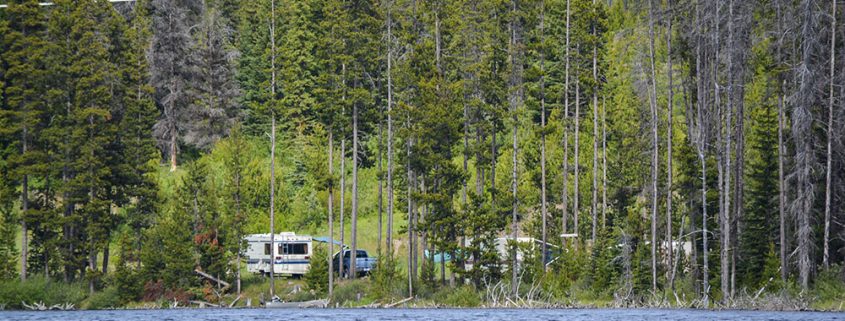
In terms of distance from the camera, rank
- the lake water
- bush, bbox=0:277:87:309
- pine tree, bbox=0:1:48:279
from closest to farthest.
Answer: the lake water → bush, bbox=0:277:87:309 → pine tree, bbox=0:1:48:279

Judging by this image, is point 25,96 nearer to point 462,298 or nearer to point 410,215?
point 410,215

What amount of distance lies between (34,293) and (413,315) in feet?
55.0

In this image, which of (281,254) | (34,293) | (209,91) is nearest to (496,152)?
(281,254)

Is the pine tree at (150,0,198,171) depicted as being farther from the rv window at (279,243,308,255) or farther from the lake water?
the lake water

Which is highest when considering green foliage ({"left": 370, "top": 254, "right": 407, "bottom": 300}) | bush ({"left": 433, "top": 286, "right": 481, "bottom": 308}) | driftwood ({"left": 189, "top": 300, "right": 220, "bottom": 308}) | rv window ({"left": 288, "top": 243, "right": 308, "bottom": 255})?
rv window ({"left": 288, "top": 243, "right": 308, "bottom": 255})

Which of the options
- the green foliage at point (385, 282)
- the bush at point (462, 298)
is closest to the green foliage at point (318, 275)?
the green foliage at point (385, 282)

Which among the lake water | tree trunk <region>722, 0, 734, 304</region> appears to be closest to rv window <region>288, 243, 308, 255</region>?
the lake water

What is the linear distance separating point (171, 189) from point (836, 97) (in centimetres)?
4505

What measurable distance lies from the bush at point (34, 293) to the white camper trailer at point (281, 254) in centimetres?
880

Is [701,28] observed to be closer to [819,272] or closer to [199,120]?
[819,272]

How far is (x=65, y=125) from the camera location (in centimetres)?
5816

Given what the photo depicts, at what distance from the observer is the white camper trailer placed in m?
60.3

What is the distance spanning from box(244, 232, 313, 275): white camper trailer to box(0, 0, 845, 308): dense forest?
2.02 metres

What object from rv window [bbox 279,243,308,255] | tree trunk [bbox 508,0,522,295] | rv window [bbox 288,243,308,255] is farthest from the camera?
rv window [bbox 288,243,308,255]
